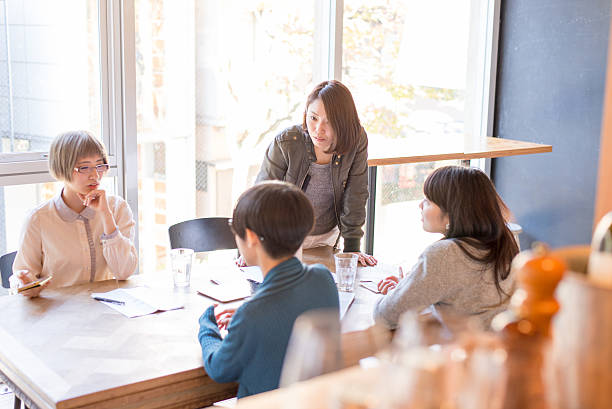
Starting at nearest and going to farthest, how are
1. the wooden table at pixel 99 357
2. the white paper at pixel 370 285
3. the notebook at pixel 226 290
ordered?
the wooden table at pixel 99 357
the notebook at pixel 226 290
the white paper at pixel 370 285

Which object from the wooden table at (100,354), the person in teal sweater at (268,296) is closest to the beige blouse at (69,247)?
the wooden table at (100,354)

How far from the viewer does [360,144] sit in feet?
9.01

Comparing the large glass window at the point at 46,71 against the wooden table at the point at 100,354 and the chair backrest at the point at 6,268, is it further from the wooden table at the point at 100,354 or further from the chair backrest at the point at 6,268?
the wooden table at the point at 100,354

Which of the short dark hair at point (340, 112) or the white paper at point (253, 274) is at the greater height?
the short dark hair at point (340, 112)

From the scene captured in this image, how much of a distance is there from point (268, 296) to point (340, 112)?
1.24 m

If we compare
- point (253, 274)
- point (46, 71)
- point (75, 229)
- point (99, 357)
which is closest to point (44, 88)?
point (46, 71)

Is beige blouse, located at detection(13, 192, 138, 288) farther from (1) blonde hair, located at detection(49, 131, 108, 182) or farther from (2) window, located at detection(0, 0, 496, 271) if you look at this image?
(2) window, located at detection(0, 0, 496, 271)

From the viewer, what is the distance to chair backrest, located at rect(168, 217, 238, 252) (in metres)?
2.71

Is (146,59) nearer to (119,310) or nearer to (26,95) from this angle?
(26,95)

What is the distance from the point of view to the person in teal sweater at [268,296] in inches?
59.0

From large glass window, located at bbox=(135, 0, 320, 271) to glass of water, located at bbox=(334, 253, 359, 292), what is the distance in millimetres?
1686

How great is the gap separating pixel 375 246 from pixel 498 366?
398cm

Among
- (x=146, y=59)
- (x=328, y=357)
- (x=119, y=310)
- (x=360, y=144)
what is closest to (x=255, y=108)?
(x=146, y=59)

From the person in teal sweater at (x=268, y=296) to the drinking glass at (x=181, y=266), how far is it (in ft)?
1.40
